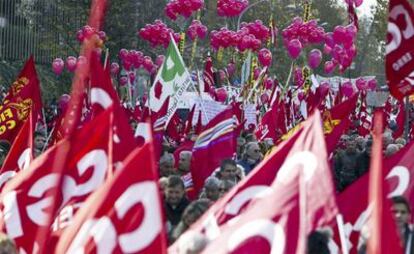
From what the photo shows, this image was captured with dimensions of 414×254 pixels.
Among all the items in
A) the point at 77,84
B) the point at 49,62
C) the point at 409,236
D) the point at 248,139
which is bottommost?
the point at 49,62

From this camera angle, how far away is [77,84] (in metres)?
7.38

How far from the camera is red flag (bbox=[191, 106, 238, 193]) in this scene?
12.5 meters

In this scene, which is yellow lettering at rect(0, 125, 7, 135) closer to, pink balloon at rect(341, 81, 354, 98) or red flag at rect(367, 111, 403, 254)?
red flag at rect(367, 111, 403, 254)

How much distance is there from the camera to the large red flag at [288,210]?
6270mm

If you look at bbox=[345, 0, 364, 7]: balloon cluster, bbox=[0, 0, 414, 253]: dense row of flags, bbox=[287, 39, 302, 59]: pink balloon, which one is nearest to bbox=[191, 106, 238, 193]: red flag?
bbox=[0, 0, 414, 253]: dense row of flags

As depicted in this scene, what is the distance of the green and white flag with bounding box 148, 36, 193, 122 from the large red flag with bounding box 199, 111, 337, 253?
10865mm

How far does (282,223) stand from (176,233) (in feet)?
7.18

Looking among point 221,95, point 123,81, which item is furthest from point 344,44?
point 123,81

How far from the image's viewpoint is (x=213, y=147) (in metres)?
13.0

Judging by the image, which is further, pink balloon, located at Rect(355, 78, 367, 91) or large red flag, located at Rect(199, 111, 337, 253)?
pink balloon, located at Rect(355, 78, 367, 91)

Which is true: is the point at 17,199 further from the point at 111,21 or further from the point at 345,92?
the point at 111,21

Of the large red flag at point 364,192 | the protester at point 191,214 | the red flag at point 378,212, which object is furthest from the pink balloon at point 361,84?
the red flag at point 378,212

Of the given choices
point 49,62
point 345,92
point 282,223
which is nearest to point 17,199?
point 282,223

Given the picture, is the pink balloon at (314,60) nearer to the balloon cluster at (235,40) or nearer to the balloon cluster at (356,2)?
the balloon cluster at (235,40)
